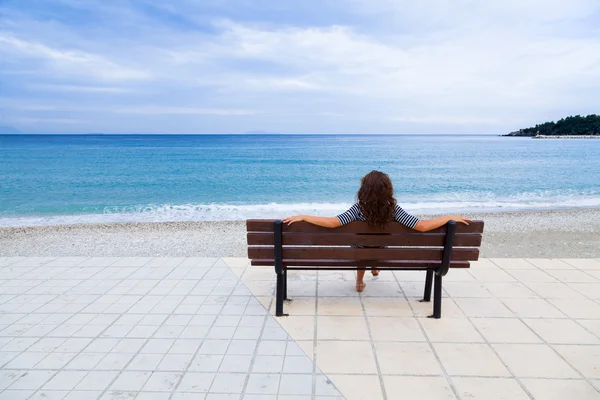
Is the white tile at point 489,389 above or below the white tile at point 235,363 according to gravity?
above

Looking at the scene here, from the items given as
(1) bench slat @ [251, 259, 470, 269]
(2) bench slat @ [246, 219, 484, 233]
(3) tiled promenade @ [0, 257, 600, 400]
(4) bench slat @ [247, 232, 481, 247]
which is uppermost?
(2) bench slat @ [246, 219, 484, 233]

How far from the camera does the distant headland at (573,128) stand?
14688 cm

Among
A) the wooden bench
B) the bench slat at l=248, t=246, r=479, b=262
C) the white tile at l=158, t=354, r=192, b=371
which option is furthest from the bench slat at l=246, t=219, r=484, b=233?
the white tile at l=158, t=354, r=192, b=371

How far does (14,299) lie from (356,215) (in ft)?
13.4

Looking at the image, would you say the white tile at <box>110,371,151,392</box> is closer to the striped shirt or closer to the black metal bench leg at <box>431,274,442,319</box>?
the striped shirt

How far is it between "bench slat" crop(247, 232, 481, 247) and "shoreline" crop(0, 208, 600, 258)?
424 cm

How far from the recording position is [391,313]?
4.03 metres

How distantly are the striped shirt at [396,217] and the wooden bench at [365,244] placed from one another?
97 mm

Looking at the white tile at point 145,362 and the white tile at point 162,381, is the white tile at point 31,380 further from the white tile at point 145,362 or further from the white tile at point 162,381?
the white tile at point 162,381

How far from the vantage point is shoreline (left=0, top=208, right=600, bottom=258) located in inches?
312

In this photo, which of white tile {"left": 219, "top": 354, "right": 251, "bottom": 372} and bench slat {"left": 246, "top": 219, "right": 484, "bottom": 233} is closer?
white tile {"left": 219, "top": 354, "right": 251, "bottom": 372}

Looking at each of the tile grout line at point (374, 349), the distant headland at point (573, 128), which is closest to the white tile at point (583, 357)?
the tile grout line at point (374, 349)

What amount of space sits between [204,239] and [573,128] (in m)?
184

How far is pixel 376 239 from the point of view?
3.72 m
